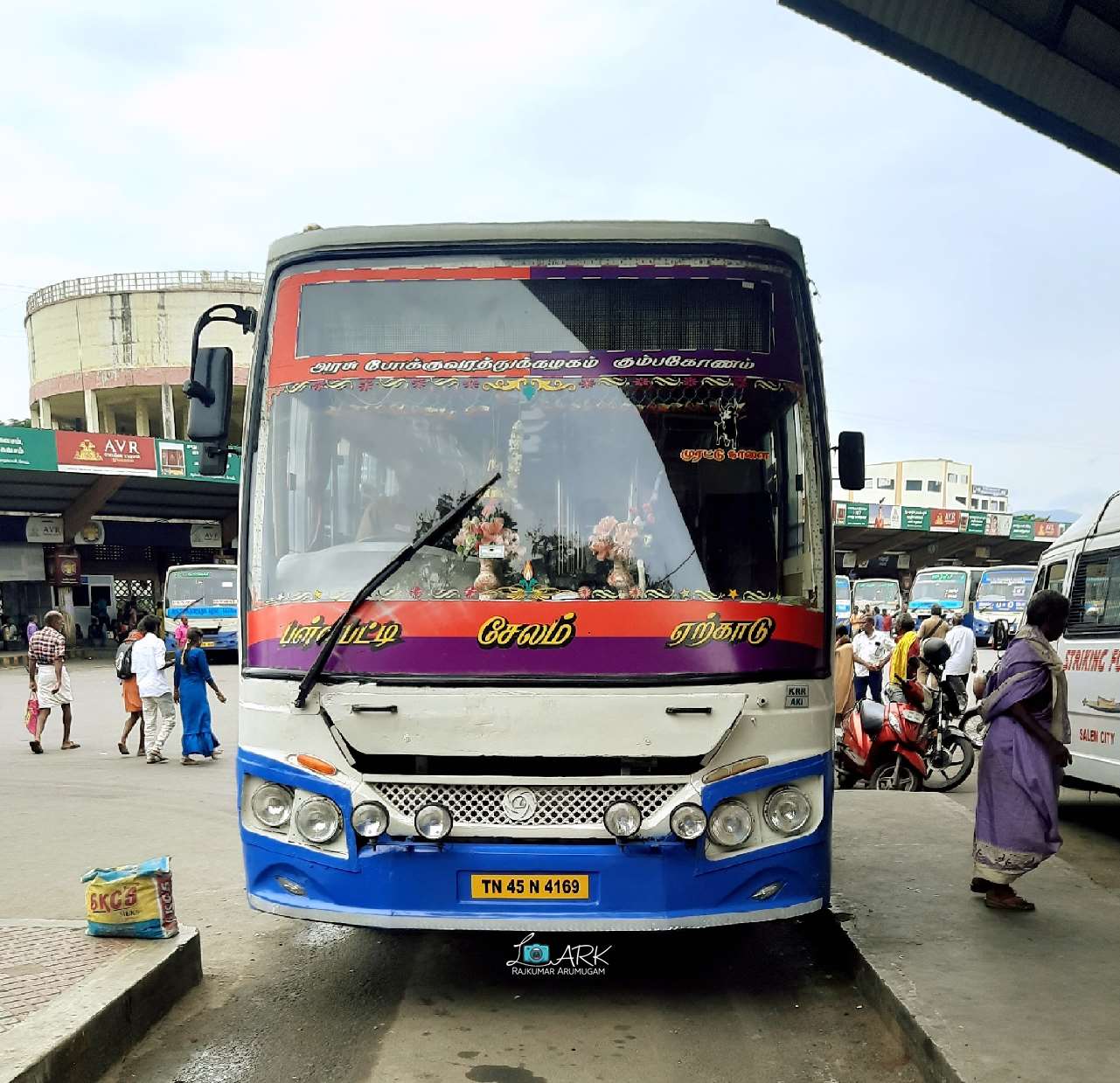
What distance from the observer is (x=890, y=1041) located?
4590mm

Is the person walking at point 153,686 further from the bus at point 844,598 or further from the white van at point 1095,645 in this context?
the bus at point 844,598

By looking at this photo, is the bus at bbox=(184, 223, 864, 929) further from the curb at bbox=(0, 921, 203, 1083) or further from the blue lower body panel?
the curb at bbox=(0, 921, 203, 1083)

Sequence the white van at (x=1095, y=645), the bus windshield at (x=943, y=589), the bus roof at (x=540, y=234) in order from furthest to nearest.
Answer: the bus windshield at (x=943, y=589)
the white van at (x=1095, y=645)
the bus roof at (x=540, y=234)

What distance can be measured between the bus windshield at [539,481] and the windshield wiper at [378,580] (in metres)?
0.04

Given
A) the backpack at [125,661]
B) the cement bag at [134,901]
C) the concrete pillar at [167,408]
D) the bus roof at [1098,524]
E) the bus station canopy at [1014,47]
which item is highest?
the concrete pillar at [167,408]

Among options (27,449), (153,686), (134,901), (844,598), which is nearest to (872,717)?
(134,901)

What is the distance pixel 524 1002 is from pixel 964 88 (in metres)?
7.44

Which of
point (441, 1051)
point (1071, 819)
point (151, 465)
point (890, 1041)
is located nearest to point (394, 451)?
point (441, 1051)

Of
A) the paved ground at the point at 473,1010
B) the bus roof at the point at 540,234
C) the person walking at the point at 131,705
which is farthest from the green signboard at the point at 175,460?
the bus roof at the point at 540,234

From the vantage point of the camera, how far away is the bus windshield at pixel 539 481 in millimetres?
4637

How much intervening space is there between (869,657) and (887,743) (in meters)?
5.73

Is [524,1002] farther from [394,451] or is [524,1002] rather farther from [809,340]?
[809,340]

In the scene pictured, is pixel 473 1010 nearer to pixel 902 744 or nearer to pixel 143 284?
pixel 902 744

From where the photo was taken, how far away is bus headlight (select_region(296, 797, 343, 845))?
4.66m
